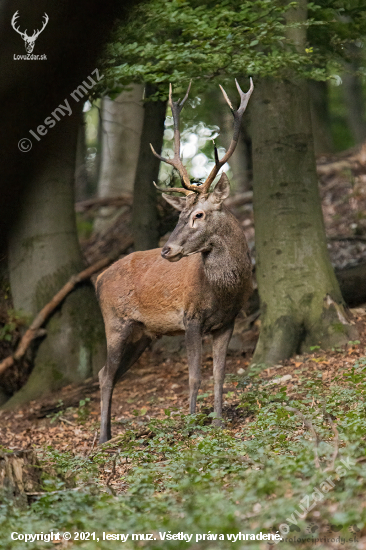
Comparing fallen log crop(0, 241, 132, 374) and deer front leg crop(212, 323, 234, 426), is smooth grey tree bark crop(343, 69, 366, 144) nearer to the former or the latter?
fallen log crop(0, 241, 132, 374)

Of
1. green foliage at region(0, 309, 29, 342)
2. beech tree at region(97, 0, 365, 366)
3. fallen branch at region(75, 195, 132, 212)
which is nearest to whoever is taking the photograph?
beech tree at region(97, 0, 365, 366)

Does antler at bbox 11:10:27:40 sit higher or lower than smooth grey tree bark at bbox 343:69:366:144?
lower

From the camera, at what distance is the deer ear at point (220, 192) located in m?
6.03

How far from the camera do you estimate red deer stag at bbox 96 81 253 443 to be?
6016mm

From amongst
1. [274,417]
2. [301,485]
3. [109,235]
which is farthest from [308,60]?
[109,235]

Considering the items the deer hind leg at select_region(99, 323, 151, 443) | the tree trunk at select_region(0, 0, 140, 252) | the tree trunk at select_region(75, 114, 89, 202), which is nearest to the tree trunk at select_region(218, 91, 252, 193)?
the tree trunk at select_region(75, 114, 89, 202)

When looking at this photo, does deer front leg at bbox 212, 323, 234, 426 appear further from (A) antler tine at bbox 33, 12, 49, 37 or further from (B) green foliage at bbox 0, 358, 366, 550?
(A) antler tine at bbox 33, 12, 49, 37

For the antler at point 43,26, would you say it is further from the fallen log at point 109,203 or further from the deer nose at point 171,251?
the fallen log at point 109,203

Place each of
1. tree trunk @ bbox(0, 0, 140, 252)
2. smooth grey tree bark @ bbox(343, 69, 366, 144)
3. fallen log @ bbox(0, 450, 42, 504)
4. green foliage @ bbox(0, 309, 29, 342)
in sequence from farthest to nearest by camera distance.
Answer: smooth grey tree bark @ bbox(343, 69, 366, 144) → green foliage @ bbox(0, 309, 29, 342) → fallen log @ bbox(0, 450, 42, 504) → tree trunk @ bbox(0, 0, 140, 252)

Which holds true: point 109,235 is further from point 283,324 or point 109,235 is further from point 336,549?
point 336,549

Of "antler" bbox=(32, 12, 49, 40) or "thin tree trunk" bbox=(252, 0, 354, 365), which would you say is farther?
"thin tree trunk" bbox=(252, 0, 354, 365)

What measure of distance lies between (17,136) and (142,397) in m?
6.74

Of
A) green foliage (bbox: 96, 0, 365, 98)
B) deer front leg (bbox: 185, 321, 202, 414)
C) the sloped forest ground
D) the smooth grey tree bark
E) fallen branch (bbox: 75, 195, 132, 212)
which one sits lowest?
the sloped forest ground

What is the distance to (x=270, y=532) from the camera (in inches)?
106
